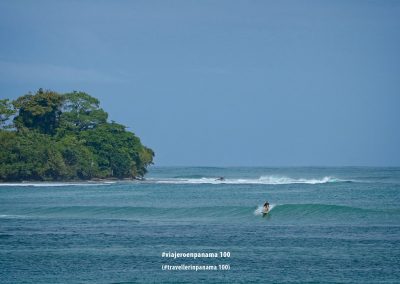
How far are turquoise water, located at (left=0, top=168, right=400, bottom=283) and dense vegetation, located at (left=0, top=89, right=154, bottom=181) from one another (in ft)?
83.1

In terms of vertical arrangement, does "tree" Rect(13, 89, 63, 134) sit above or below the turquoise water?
above

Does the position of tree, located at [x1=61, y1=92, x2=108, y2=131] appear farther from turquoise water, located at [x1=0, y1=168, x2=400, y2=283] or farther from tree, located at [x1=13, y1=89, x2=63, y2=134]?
turquoise water, located at [x1=0, y1=168, x2=400, y2=283]

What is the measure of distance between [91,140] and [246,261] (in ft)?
218

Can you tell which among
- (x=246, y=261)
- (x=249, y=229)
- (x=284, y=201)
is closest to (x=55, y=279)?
(x=246, y=261)

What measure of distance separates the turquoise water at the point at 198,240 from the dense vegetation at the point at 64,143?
25.3 meters

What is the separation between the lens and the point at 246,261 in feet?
93.3

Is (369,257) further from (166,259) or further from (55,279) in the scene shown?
(55,279)

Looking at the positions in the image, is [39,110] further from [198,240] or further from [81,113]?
[198,240]

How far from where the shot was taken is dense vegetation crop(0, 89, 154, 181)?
86.2m

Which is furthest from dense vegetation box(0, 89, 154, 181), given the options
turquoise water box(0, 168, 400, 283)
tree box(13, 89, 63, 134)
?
turquoise water box(0, 168, 400, 283)

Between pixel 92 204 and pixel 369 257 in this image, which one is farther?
pixel 92 204

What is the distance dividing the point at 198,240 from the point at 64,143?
189ft

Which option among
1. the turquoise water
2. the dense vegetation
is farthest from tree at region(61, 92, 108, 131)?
the turquoise water

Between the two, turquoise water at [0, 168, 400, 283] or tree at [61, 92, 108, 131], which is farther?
tree at [61, 92, 108, 131]
